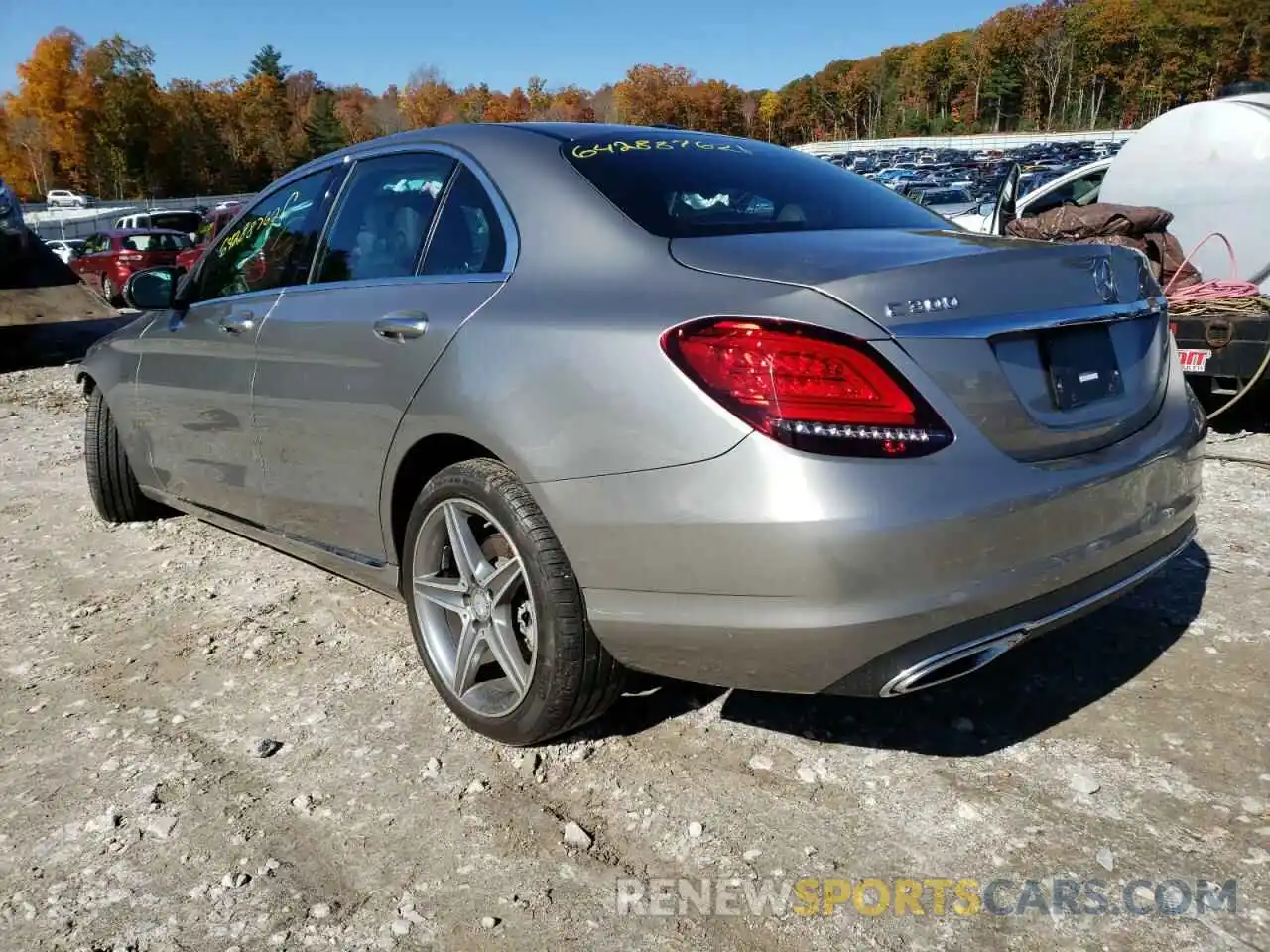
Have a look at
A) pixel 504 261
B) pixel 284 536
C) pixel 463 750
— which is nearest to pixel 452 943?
pixel 463 750

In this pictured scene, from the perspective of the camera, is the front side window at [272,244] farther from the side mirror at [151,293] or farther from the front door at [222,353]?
the side mirror at [151,293]

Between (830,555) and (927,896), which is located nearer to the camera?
(830,555)

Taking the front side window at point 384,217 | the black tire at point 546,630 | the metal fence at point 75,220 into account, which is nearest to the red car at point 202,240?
the metal fence at point 75,220

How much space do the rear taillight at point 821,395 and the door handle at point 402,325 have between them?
964 millimetres

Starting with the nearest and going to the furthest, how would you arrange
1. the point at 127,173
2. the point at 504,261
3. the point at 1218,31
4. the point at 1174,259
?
the point at 504,261, the point at 1174,259, the point at 127,173, the point at 1218,31

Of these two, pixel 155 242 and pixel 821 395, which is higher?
pixel 821 395

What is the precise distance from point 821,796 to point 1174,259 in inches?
202

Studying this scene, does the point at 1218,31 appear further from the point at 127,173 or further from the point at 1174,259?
the point at 1174,259

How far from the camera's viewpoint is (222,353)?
11.6 ft

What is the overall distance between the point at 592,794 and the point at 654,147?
71.3 inches

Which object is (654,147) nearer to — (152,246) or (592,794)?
(592,794)

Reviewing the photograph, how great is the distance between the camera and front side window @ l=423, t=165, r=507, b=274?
262cm

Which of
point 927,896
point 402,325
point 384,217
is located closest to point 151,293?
point 384,217

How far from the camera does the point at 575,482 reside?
86.9 inches
